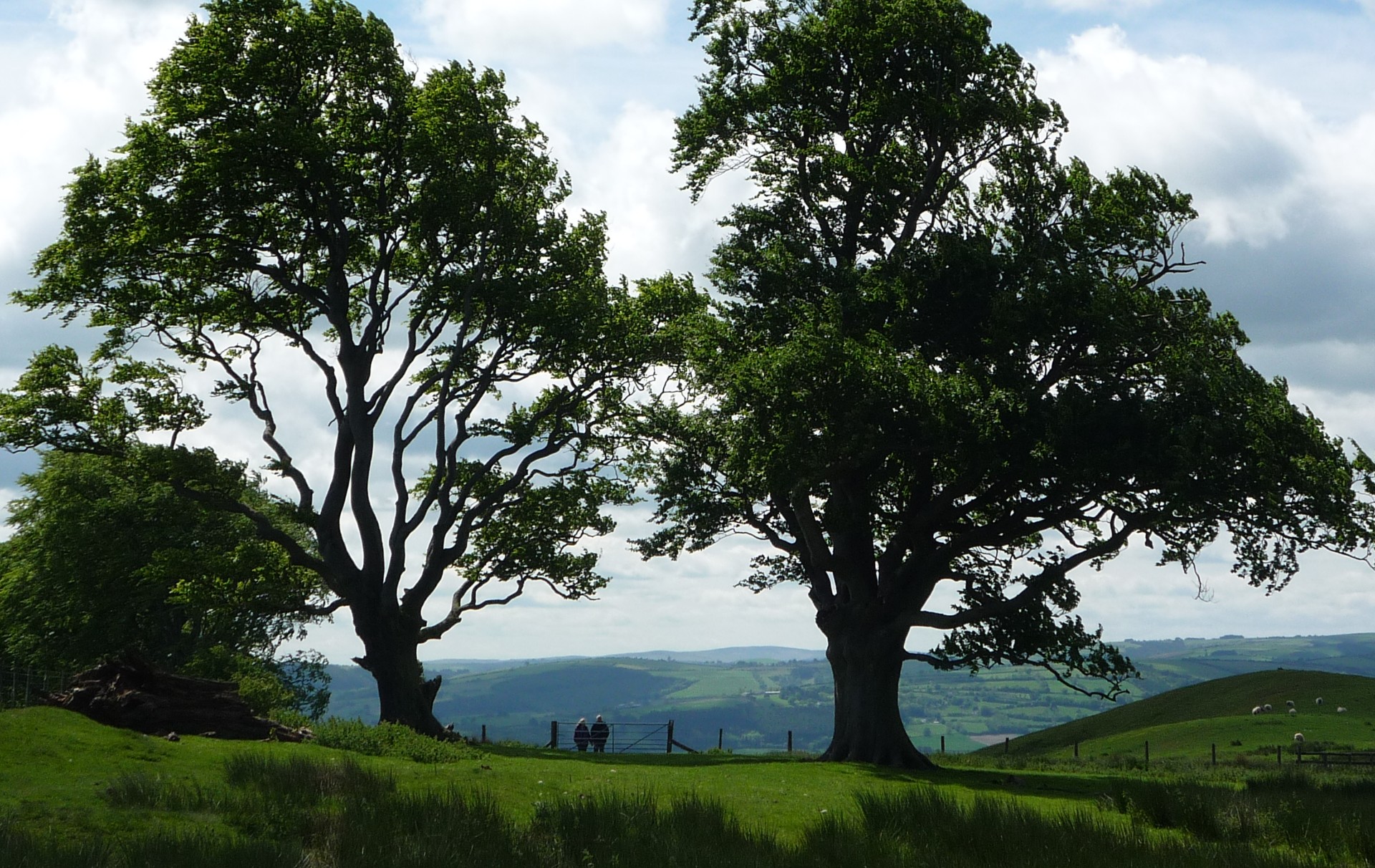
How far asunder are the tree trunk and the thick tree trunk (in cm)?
1324

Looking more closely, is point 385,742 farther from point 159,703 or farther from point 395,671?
point 395,671

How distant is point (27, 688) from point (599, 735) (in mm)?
23520

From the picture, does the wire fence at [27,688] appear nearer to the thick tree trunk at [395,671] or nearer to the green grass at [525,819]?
the green grass at [525,819]

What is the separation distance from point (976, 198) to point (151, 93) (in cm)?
2693

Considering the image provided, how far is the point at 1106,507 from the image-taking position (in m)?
33.5

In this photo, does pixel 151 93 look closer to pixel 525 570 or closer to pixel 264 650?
pixel 525 570

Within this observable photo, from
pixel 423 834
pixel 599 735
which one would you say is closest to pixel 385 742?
pixel 423 834

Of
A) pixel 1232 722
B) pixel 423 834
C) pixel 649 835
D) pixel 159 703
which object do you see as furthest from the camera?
pixel 1232 722

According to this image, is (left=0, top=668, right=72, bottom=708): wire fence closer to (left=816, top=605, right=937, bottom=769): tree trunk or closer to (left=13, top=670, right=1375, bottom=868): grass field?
(left=13, top=670, right=1375, bottom=868): grass field

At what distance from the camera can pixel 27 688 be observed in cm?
2970

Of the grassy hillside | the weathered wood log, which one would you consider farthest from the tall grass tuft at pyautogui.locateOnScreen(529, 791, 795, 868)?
the grassy hillside

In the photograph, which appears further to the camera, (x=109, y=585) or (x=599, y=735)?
(x=109, y=585)

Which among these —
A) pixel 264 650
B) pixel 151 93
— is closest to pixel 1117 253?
pixel 151 93

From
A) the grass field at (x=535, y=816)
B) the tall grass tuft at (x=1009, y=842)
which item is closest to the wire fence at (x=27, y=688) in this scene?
the grass field at (x=535, y=816)
